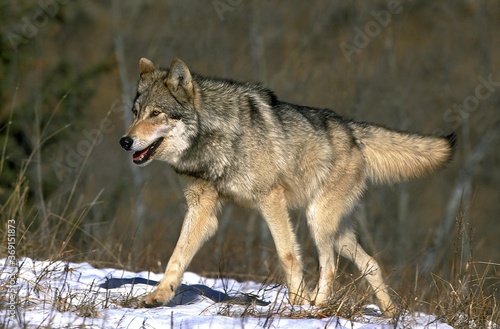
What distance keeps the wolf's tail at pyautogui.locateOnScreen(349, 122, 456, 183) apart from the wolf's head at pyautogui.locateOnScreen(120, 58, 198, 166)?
67.8 inches

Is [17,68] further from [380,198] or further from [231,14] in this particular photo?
[380,198]

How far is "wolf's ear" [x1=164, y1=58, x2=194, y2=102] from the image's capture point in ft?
19.2

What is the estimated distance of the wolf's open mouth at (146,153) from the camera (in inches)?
221

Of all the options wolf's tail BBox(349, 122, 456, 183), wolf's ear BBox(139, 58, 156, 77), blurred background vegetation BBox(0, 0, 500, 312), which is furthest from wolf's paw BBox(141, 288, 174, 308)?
blurred background vegetation BBox(0, 0, 500, 312)

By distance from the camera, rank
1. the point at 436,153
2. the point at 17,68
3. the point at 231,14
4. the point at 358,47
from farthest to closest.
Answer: the point at 231,14 → the point at 358,47 → the point at 17,68 → the point at 436,153

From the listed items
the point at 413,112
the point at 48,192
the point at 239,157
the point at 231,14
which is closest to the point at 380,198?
the point at 413,112

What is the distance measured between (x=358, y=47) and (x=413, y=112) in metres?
2.89

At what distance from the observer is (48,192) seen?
13.4 metres

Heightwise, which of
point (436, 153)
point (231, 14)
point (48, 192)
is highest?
point (231, 14)

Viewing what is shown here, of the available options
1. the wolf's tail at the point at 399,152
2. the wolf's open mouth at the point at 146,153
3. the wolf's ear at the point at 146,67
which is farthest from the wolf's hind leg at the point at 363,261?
the wolf's ear at the point at 146,67

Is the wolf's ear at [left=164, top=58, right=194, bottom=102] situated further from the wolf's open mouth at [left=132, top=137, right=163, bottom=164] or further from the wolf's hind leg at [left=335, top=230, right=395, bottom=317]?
the wolf's hind leg at [left=335, top=230, right=395, bottom=317]

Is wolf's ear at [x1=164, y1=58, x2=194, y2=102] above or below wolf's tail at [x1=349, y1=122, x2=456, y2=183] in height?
above

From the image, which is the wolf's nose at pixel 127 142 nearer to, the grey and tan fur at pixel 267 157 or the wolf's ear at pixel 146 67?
the grey and tan fur at pixel 267 157

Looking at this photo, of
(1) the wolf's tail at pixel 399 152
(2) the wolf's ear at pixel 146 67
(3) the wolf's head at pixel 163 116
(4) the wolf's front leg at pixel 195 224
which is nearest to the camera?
(3) the wolf's head at pixel 163 116
